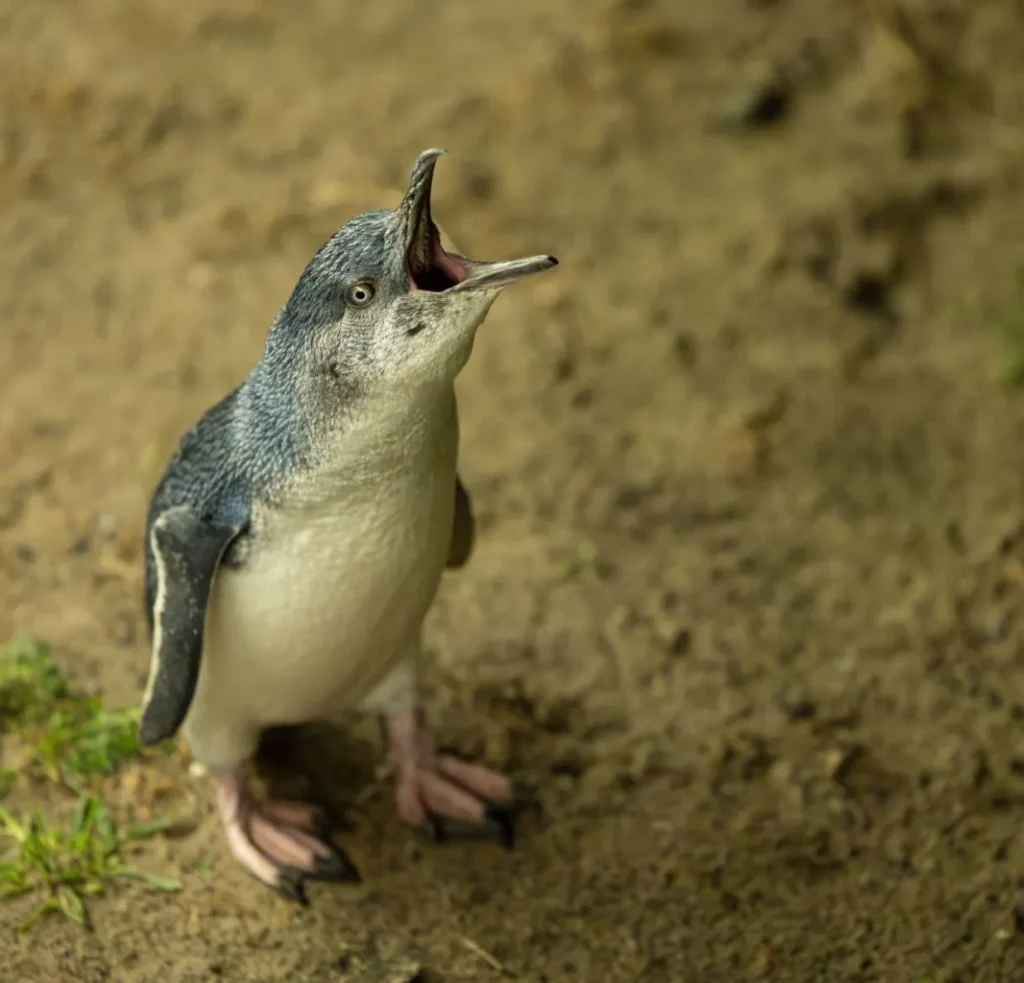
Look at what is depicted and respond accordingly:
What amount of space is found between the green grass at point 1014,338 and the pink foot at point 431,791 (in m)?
1.53

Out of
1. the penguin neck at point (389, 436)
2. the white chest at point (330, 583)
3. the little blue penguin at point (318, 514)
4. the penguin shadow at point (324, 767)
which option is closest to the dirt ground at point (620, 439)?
the penguin shadow at point (324, 767)

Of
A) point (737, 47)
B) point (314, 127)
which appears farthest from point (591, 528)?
point (737, 47)

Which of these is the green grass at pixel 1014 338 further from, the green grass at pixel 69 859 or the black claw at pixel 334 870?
the green grass at pixel 69 859

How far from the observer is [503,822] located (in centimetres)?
228

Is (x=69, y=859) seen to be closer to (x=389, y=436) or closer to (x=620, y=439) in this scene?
(x=389, y=436)

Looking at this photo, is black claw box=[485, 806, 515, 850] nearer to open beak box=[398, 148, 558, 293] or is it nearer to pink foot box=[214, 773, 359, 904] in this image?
pink foot box=[214, 773, 359, 904]

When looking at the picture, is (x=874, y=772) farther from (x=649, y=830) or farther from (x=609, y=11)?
(x=609, y=11)

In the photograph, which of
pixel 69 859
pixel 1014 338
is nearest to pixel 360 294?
pixel 69 859

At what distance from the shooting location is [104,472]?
2.88m

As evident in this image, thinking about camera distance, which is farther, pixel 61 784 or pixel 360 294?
pixel 61 784

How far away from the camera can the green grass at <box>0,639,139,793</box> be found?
2301mm

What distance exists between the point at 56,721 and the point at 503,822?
72 centimetres

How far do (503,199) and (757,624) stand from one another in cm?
135

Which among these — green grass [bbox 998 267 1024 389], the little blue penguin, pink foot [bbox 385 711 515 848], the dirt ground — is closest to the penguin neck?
the little blue penguin
